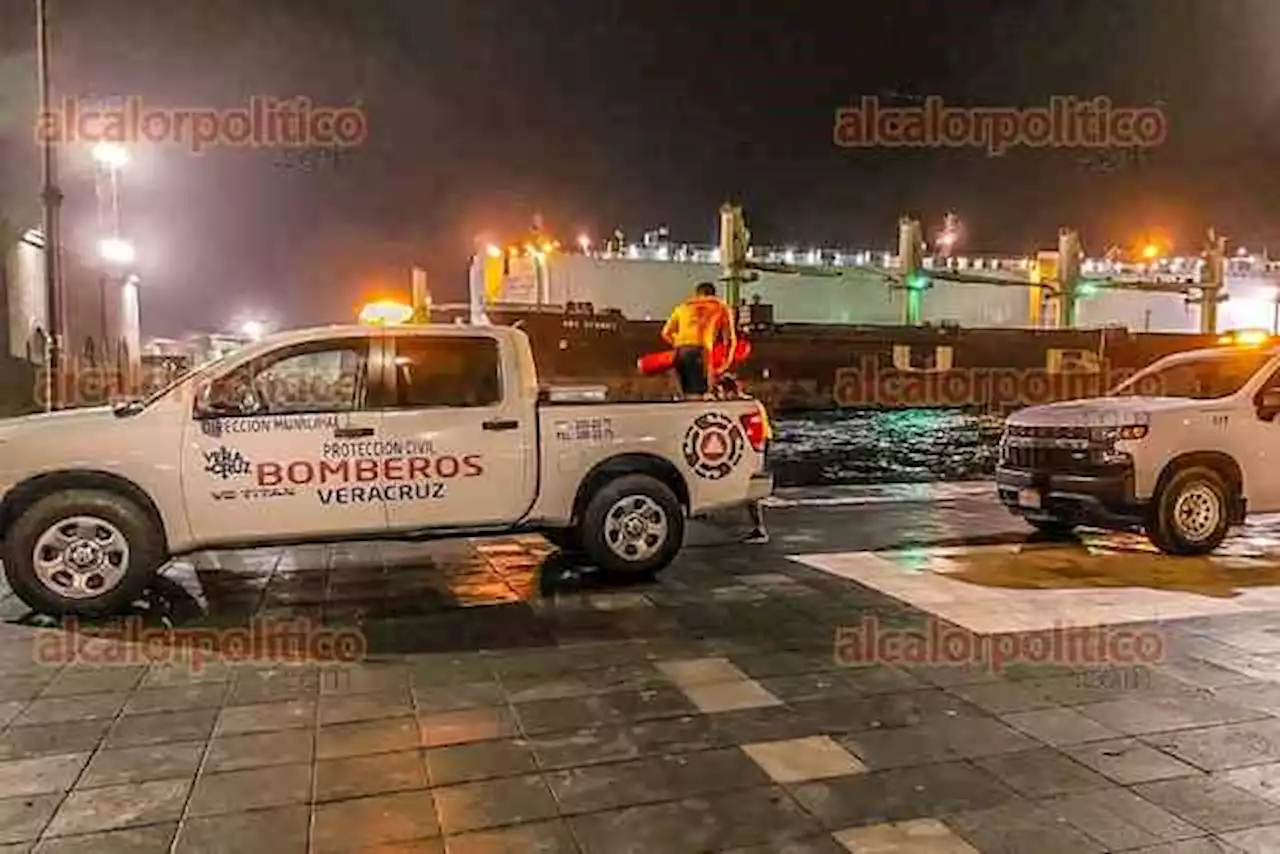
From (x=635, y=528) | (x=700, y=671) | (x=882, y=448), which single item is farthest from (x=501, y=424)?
(x=882, y=448)

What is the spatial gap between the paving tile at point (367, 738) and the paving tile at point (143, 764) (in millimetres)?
515

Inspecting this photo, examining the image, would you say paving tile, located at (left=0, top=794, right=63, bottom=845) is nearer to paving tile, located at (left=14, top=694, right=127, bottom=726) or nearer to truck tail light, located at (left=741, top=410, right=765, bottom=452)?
paving tile, located at (left=14, top=694, right=127, bottom=726)

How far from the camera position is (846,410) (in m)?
35.6

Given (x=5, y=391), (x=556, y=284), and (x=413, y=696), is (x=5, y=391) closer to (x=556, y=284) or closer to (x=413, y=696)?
(x=413, y=696)

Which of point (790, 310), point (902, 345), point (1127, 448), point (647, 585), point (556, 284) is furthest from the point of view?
point (790, 310)

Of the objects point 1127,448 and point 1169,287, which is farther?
point 1169,287

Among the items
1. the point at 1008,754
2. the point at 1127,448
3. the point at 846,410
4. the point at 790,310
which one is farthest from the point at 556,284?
the point at 1008,754

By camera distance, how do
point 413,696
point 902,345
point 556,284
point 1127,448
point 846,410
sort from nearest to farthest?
point 413,696 < point 1127,448 < point 846,410 < point 902,345 < point 556,284

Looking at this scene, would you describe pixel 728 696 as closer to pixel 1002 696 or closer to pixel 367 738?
pixel 1002 696

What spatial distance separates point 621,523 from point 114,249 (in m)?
19.9

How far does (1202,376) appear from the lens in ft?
32.6

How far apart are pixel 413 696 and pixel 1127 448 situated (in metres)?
6.32

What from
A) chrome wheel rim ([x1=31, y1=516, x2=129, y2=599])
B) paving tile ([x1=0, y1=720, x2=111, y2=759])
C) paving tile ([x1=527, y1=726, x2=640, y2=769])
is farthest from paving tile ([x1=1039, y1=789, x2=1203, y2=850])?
chrome wheel rim ([x1=31, y1=516, x2=129, y2=599])

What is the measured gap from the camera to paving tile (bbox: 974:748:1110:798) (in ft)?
13.9
